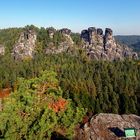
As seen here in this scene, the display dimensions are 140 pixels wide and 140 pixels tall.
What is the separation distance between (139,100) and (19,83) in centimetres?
7261

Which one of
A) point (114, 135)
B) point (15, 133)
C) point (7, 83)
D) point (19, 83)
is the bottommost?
point (7, 83)

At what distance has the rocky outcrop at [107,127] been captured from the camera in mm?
42719

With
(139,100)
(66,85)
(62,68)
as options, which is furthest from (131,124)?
(62,68)

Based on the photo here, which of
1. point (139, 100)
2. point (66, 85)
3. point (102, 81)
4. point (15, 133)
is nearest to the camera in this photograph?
point (15, 133)

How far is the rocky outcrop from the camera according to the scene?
4272 cm

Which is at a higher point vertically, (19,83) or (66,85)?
(19,83)

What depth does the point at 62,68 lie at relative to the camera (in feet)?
561

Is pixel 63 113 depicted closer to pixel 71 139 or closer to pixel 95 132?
pixel 71 139

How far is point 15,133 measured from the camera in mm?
35594

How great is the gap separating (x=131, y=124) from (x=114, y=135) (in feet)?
12.0

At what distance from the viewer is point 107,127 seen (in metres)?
44.3

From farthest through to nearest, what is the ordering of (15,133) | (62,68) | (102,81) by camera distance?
(62,68) → (102,81) → (15,133)

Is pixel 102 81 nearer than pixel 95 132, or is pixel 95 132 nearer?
pixel 95 132

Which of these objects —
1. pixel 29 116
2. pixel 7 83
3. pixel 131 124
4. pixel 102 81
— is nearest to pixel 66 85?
pixel 102 81
